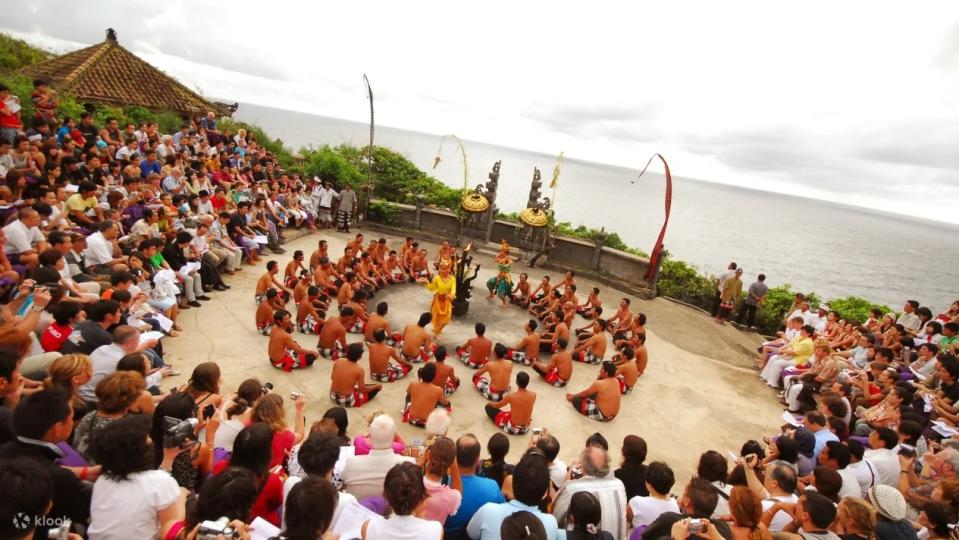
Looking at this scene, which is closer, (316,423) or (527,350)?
(316,423)

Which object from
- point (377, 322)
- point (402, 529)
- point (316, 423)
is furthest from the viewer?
point (377, 322)

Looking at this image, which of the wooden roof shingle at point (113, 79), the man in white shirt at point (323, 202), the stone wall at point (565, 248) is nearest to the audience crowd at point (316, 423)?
the man in white shirt at point (323, 202)

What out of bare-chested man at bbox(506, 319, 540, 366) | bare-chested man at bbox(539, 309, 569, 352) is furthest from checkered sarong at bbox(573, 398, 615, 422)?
bare-chested man at bbox(539, 309, 569, 352)

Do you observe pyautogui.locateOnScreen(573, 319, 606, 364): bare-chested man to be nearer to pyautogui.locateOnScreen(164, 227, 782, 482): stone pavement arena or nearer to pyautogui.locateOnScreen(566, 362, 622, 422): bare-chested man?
pyautogui.locateOnScreen(164, 227, 782, 482): stone pavement arena

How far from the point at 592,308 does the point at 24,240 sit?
425 inches

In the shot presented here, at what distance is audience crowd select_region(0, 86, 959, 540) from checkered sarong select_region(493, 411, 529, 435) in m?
0.04

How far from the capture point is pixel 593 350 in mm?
9805

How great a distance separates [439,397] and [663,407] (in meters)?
4.40

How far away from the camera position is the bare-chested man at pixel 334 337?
8180 mm

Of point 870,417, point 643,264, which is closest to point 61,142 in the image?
point 643,264

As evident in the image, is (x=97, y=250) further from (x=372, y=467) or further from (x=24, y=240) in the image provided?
(x=372, y=467)

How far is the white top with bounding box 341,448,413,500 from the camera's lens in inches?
161

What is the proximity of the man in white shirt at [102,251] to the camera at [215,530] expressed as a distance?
276 inches

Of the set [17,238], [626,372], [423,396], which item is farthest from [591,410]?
[17,238]
